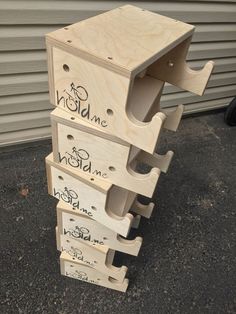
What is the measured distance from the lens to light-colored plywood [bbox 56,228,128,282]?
1407mm

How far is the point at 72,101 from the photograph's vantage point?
0.98 metres

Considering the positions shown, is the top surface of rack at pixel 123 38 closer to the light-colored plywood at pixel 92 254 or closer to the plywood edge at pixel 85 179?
the plywood edge at pixel 85 179

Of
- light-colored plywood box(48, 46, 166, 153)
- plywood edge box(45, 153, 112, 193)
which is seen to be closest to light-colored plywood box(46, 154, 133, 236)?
plywood edge box(45, 153, 112, 193)

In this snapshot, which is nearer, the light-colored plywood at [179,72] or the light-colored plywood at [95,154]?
the light-colored plywood at [95,154]

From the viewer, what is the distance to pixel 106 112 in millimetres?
934

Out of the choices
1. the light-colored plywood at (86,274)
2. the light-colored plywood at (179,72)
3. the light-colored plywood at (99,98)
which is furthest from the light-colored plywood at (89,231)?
the light-colored plywood at (179,72)

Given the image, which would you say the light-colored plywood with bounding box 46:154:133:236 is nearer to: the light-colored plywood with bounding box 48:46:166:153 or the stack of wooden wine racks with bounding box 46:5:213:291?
the stack of wooden wine racks with bounding box 46:5:213:291

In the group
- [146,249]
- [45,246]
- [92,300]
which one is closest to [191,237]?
[146,249]

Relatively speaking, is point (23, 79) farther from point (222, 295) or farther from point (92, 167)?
point (222, 295)

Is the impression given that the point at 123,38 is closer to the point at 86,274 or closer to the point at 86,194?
the point at 86,194

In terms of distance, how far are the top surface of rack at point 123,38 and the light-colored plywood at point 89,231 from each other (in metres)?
0.68

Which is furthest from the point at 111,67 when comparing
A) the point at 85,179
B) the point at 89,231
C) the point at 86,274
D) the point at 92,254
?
the point at 86,274

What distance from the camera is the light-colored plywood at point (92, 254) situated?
1.41 m

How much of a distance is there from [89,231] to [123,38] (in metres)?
0.80
